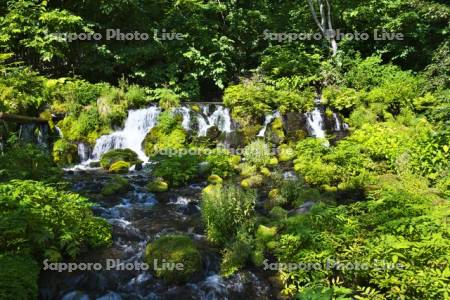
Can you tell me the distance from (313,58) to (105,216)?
587 inches

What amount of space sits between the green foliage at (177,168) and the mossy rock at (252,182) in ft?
5.18

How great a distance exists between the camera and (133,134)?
49.3 ft

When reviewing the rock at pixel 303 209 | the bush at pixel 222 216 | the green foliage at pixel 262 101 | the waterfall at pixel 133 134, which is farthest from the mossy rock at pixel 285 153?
the bush at pixel 222 216

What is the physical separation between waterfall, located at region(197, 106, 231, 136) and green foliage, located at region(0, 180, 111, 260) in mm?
8356

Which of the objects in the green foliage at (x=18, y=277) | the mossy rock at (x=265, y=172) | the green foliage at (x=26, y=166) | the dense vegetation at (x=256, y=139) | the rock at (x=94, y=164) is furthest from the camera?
the rock at (x=94, y=164)

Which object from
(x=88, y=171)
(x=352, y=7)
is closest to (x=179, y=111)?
(x=88, y=171)

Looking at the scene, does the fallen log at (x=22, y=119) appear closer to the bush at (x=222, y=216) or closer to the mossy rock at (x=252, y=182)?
the mossy rock at (x=252, y=182)

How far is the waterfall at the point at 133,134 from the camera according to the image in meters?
14.4

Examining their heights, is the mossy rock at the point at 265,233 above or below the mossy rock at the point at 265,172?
below

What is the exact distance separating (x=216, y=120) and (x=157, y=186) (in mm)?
5676

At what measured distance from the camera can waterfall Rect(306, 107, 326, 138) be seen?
15.1 metres

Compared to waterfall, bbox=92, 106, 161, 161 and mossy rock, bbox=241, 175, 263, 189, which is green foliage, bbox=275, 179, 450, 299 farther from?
waterfall, bbox=92, 106, 161, 161

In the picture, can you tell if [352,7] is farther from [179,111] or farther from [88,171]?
[88,171]

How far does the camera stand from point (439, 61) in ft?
52.7
